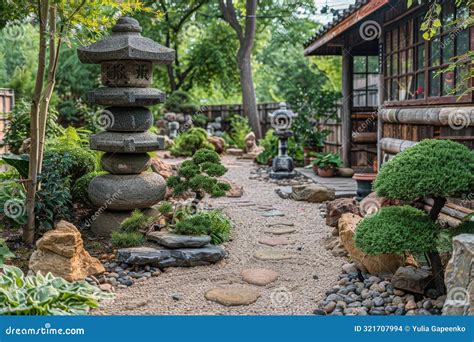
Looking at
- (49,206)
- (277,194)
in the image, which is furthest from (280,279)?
(277,194)

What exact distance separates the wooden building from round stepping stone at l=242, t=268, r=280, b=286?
2268 millimetres

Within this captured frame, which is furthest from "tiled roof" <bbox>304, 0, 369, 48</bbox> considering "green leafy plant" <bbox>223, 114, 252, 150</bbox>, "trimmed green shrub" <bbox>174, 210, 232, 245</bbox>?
"green leafy plant" <bbox>223, 114, 252, 150</bbox>

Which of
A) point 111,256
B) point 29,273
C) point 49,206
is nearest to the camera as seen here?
point 29,273

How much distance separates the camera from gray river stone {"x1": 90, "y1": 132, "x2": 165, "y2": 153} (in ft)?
21.3

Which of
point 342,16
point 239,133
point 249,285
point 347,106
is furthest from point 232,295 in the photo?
point 239,133

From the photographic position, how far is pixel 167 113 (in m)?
19.0

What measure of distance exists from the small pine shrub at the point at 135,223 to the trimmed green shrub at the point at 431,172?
2805mm

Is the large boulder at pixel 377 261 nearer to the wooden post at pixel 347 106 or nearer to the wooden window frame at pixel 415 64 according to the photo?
the wooden window frame at pixel 415 64

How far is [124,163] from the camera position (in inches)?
261

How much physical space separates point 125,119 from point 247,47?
12454mm

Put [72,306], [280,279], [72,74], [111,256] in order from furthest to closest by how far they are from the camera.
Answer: [72,74]
[111,256]
[280,279]
[72,306]

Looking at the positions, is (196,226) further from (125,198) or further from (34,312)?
(34,312)

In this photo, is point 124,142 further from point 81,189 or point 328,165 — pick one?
point 328,165

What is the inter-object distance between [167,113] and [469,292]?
16147 mm
